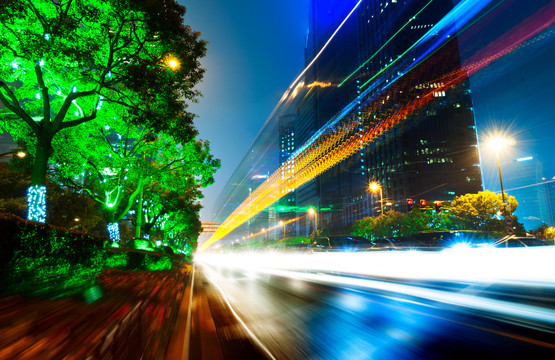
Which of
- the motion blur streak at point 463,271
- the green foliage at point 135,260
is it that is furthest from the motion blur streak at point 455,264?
the green foliage at point 135,260

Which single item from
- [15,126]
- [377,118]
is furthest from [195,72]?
[377,118]

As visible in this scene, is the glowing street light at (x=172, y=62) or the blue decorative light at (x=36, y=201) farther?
the glowing street light at (x=172, y=62)

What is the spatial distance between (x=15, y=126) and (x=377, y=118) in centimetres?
7663

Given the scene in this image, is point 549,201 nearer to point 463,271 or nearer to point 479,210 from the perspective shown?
point 479,210

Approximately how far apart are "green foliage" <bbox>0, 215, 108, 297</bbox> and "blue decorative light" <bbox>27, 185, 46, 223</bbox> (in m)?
4.96

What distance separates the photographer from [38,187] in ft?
34.2

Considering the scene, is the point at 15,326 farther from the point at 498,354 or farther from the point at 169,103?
the point at 169,103

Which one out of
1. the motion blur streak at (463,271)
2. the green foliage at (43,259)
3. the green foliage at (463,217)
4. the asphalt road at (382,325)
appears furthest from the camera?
the green foliage at (463,217)

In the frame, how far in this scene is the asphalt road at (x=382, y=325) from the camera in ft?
12.6

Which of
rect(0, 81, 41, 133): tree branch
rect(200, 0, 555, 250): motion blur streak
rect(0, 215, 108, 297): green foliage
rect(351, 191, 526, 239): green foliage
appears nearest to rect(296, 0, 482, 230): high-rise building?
rect(200, 0, 555, 250): motion blur streak

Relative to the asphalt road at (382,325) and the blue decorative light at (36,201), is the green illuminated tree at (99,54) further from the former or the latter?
the asphalt road at (382,325)

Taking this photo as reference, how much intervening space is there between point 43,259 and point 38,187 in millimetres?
6373

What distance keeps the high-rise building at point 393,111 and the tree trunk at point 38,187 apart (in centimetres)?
7366

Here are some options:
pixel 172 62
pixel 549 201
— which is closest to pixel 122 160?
pixel 172 62
